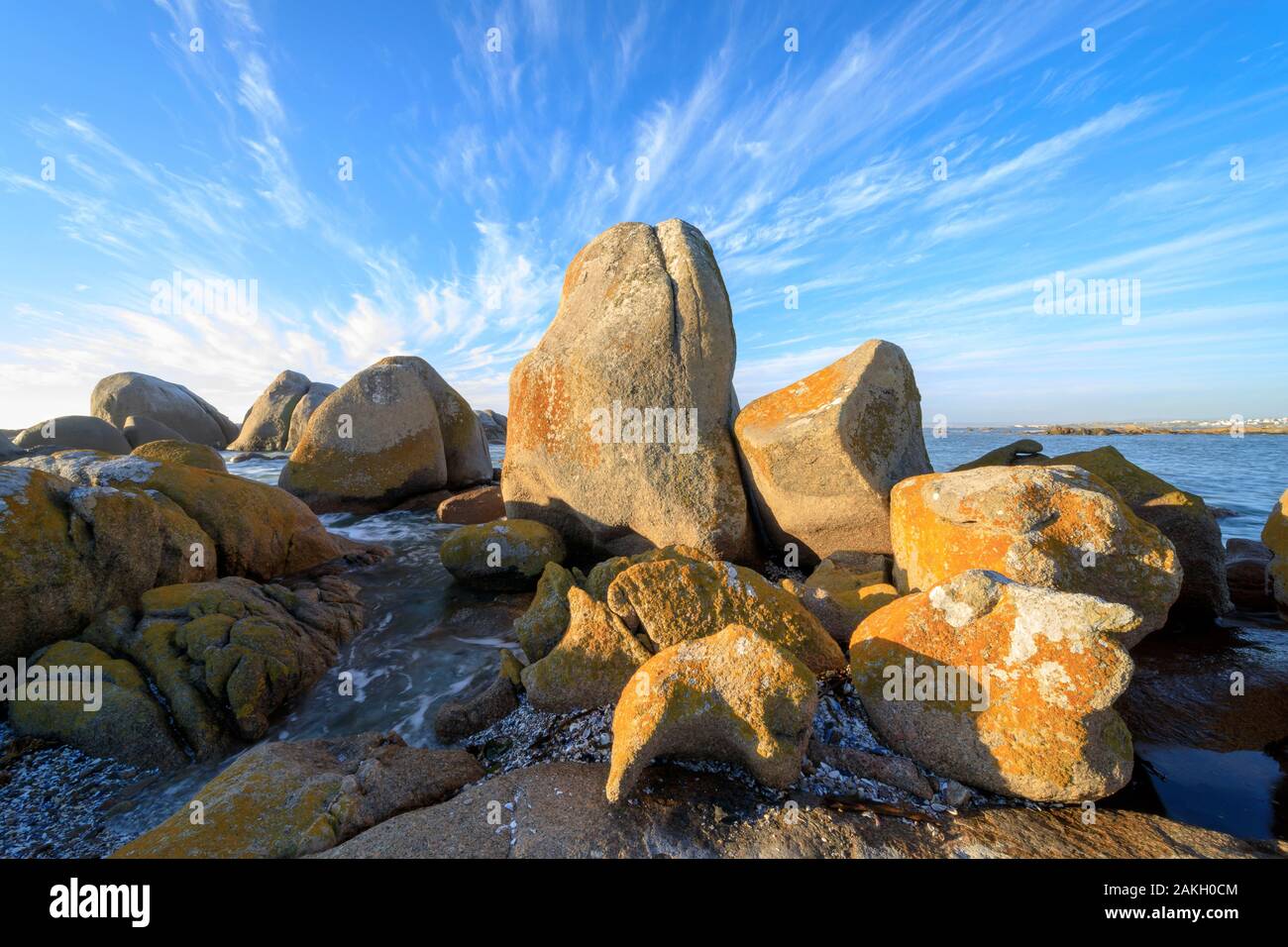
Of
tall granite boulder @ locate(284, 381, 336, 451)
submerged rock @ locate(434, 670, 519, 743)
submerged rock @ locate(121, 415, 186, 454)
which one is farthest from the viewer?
tall granite boulder @ locate(284, 381, 336, 451)

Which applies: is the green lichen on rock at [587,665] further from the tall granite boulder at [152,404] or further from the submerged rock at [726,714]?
the tall granite boulder at [152,404]

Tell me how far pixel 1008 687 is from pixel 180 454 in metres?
12.5

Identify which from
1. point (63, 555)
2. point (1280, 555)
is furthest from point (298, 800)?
point (1280, 555)

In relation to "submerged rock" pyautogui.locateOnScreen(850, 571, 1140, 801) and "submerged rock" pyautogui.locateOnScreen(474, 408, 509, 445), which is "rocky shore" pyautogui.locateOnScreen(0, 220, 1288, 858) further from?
"submerged rock" pyautogui.locateOnScreen(474, 408, 509, 445)

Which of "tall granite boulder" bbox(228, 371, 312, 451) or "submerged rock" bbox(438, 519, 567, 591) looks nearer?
"submerged rock" bbox(438, 519, 567, 591)

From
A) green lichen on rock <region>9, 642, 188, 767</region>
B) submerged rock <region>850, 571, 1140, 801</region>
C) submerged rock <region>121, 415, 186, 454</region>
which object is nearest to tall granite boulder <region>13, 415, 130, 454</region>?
submerged rock <region>121, 415, 186, 454</region>

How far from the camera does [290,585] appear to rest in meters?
8.36

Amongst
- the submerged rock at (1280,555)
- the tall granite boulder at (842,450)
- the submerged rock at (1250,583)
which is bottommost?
the submerged rock at (1250,583)

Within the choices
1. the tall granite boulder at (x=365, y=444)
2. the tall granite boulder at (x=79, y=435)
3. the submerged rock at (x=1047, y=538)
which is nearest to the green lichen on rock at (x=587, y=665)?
the submerged rock at (x=1047, y=538)

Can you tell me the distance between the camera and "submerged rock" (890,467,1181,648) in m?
4.46

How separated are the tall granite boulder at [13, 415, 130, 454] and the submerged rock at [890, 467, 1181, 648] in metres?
28.8

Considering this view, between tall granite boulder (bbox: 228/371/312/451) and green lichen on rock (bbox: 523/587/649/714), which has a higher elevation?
tall granite boulder (bbox: 228/371/312/451)

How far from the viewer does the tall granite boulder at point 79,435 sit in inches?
830

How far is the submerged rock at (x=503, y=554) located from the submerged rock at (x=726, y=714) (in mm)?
5289
